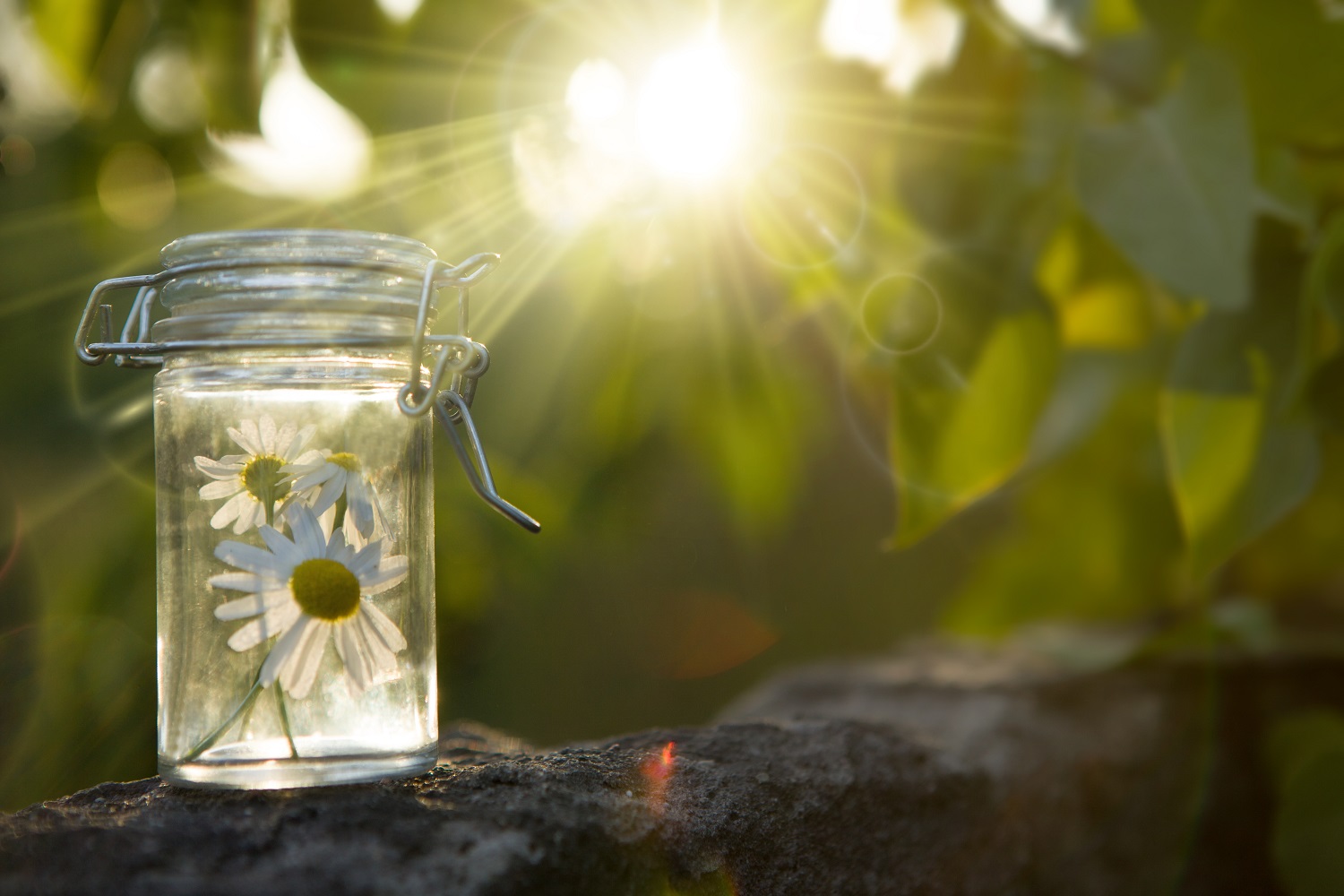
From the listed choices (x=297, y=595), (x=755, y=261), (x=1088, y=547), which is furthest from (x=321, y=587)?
(x=1088, y=547)

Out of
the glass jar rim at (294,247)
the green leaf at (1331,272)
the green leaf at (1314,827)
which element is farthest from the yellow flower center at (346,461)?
the green leaf at (1314,827)

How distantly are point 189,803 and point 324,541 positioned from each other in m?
0.16

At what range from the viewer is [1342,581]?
72.2 inches

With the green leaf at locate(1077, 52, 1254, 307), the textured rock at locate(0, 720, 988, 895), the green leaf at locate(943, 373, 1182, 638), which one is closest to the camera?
the textured rock at locate(0, 720, 988, 895)

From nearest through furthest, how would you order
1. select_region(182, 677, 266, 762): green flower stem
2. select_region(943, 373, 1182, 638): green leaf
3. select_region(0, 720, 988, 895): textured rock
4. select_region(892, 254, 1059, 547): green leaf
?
select_region(0, 720, 988, 895): textured rock
select_region(182, 677, 266, 762): green flower stem
select_region(892, 254, 1059, 547): green leaf
select_region(943, 373, 1182, 638): green leaf

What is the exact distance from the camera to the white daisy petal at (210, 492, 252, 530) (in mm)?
548

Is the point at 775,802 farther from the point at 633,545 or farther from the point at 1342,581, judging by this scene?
the point at 1342,581

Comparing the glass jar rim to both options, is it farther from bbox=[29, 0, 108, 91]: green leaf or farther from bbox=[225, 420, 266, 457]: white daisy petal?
bbox=[29, 0, 108, 91]: green leaf

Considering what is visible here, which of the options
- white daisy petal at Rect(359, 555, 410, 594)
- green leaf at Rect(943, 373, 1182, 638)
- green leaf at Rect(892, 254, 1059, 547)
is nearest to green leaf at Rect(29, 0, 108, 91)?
white daisy petal at Rect(359, 555, 410, 594)

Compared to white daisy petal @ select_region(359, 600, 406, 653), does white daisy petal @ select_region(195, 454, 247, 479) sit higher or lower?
higher

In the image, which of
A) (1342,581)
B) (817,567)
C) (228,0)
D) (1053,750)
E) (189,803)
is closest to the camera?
(189,803)

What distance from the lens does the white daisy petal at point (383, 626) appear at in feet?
1.76

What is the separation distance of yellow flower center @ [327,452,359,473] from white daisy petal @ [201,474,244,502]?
2.1 inches

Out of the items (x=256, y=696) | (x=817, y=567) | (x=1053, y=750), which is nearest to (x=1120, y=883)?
(x=1053, y=750)
